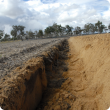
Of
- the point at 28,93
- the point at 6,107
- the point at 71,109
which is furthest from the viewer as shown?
the point at 71,109

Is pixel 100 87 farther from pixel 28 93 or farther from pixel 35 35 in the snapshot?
pixel 35 35

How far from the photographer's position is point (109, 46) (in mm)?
4438

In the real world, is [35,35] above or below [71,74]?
above

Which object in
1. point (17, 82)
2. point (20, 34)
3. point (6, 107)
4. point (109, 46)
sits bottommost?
point (6, 107)

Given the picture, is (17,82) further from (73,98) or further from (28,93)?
(73,98)

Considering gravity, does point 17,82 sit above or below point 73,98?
above

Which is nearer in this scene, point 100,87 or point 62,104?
point 62,104

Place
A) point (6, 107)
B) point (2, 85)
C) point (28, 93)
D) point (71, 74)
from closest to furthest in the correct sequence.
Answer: point (6, 107) < point (2, 85) < point (28, 93) < point (71, 74)

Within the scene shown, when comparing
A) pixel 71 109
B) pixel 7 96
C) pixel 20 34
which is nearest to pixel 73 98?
pixel 71 109

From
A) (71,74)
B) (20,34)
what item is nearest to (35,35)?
(20,34)

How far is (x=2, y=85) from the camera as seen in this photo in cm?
212

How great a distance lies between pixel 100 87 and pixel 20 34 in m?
42.2

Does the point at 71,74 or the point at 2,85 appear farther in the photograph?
the point at 71,74

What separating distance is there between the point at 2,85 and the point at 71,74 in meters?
3.30
